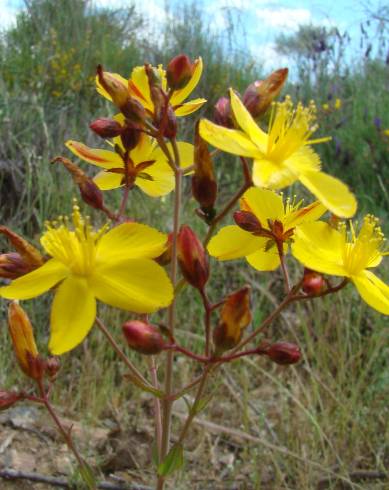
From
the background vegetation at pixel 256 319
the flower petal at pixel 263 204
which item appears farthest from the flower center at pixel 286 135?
the background vegetation at pixel 256 319

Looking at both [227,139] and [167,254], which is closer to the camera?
[227,139]

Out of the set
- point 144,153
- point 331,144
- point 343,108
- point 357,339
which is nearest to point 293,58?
point 343,108

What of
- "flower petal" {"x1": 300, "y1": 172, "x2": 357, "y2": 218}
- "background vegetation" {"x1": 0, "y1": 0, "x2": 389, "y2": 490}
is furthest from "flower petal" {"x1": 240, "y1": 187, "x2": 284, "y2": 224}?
"background vegetation" {"x1": 0, "y1": 0, "x2": 389, "y2": 490}

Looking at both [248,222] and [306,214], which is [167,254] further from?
[306,214]

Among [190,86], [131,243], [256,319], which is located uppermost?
[190,86]

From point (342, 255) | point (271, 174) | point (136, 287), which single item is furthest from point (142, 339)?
point (342, 255)

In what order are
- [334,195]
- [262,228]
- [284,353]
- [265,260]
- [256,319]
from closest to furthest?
[334,195] → [284,353] → [262,228] → [265,260] → [256,319]

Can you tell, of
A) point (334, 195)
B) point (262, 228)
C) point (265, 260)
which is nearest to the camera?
point (334, 195)

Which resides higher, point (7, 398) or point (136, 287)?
point (136, 287)
